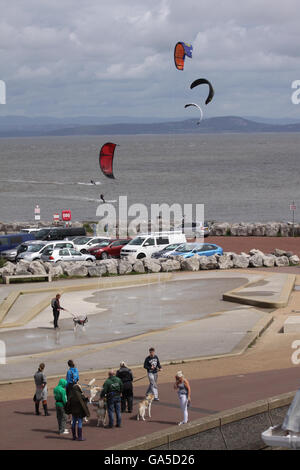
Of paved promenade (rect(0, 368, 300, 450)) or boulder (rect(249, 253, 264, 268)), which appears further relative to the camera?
boulder (rect(249, 253, 264, 268))

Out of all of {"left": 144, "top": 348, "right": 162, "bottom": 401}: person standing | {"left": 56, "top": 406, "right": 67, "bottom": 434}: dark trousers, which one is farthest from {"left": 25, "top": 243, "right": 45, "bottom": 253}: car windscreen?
{"left": 56, "top": 406, "right": 67, "bottom": 434}: dark trousers

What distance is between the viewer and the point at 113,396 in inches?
553

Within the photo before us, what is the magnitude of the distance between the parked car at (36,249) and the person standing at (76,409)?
26.2m

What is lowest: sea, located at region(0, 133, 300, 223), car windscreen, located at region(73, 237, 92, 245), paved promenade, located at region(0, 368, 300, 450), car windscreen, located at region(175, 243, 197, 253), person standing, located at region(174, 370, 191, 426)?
paved promenade, located at region(0, 368, 300, 450)

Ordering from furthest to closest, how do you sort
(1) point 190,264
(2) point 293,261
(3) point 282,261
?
(2) point 293,261, (3) point 282,261, (1) point 190,264

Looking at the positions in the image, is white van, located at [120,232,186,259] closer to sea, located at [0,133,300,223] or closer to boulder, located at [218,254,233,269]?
boulder, located at [218,254,233,269]

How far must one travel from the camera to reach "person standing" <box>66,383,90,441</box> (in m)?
13.1

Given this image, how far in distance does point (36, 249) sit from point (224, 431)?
2882cm

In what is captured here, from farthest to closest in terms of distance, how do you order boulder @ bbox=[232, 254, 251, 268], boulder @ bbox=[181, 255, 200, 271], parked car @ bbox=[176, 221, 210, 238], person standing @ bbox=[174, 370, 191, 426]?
parked car @ bbox=[176, 221, 210, 238] → boulder @ bbox=[232, 254, 251, 268] → boulder @ bbox=[181, 255, 200, 271] → person standing @ bbox=[174, 370, 191, 426]

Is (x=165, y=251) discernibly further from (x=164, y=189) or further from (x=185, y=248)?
(x=164, y=189)

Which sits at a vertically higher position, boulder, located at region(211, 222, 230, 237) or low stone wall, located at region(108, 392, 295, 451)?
boulder, located at region(211, 222, 230, 237)

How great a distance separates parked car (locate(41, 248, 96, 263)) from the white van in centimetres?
240

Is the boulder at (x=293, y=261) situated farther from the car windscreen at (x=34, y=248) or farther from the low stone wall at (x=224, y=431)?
the low stone wall at (x=224, y=431)

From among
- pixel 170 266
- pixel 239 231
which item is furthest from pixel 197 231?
pixel 170 266
